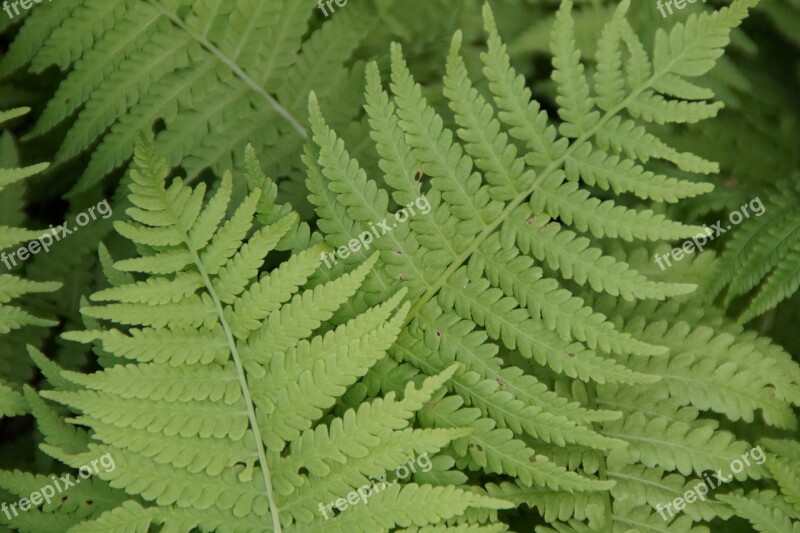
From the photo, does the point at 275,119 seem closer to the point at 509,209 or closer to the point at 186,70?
the point at 186,70

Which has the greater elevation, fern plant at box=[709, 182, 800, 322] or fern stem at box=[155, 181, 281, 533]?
fern stem at box=[155, 181, 281, 533]

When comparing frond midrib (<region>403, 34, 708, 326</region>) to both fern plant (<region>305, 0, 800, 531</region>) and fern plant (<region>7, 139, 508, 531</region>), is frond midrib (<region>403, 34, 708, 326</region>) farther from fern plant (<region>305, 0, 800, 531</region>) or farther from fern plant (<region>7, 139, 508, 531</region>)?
fern plant (<region>7, 139, 508, 531</region>)

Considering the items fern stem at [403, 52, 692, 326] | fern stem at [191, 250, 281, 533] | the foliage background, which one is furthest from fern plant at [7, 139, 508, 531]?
the foliage background

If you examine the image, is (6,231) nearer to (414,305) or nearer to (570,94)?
(414,305)

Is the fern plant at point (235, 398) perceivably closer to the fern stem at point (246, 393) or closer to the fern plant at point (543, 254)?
the fern stem at point (246, 393)

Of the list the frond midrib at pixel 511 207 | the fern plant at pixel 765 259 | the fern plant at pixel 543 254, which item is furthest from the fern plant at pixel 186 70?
the fern plant at pixel 765 259

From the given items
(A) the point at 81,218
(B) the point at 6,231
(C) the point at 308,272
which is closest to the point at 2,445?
(A) the point at 81,218

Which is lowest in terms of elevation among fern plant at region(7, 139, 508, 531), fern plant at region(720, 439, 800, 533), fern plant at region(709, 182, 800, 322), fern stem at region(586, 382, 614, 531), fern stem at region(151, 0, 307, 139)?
fern plant at region(720, 439, 800, 533)
